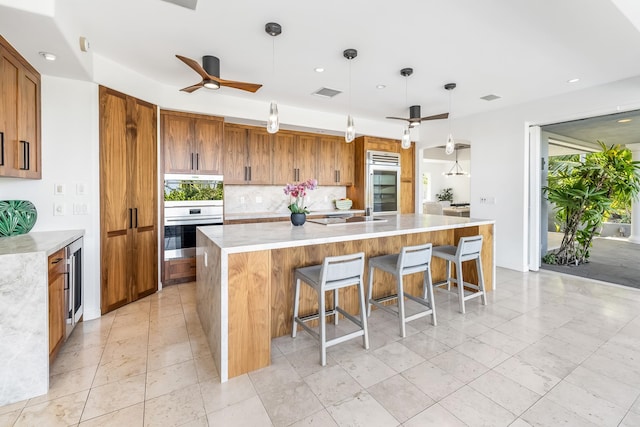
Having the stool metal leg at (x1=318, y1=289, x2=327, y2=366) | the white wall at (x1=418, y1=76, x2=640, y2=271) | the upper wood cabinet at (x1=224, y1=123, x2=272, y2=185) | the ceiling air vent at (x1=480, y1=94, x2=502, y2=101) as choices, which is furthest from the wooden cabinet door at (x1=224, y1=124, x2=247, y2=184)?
the white wall at (x1=418, y1=76, x2=640, y2=271)

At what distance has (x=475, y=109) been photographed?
498 centimetres

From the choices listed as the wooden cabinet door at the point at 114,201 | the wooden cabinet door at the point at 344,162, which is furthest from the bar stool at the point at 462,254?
the wooden cabinet door at the point at 114,201

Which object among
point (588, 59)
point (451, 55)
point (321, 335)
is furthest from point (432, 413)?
point (588, 59)

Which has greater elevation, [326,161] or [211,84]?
[211,84]

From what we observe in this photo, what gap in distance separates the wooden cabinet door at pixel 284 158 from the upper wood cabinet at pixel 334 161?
535 millimetres

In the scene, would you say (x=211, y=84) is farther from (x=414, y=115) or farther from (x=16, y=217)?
(x=414, y=115)

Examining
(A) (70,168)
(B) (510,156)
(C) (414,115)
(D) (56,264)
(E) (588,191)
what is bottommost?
(D) (56,264)

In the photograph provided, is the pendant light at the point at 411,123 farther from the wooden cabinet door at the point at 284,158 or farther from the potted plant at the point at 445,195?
the potted plant at the point at 445,195

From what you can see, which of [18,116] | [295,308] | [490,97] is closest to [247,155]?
[18,116]

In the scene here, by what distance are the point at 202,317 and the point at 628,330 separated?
3.83 metres

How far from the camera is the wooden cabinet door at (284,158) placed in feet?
16.8

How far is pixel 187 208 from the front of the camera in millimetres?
4027

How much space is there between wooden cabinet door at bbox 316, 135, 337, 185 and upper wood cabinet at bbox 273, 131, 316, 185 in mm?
129

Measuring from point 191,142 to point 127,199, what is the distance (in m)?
1.19
